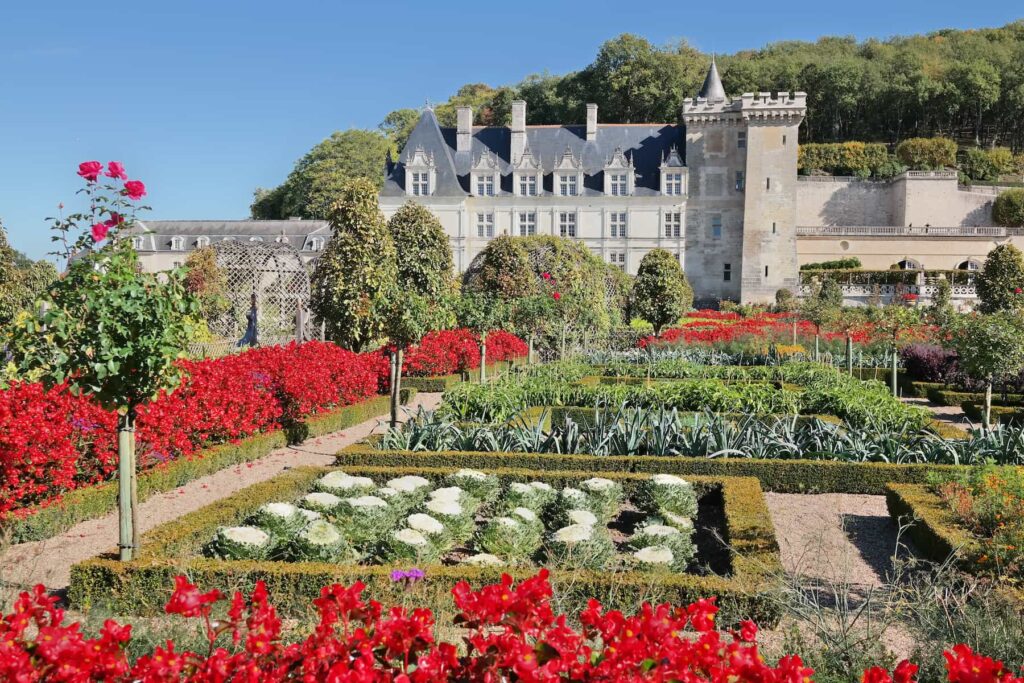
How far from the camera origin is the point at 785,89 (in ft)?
184

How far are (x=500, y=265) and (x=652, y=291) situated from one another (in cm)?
534

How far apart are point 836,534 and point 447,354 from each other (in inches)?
412

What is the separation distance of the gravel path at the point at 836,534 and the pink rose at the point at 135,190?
4664 millimetres

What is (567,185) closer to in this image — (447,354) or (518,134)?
(518,134)

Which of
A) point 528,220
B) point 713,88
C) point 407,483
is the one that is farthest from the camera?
point 713,88

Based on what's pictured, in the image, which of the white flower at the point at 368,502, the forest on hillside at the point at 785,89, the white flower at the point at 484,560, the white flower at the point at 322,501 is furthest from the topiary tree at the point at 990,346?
the forest on hillside at the point at 785,89

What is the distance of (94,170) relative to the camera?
5141 mm

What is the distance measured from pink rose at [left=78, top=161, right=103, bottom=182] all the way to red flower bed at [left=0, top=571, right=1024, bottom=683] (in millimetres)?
3399

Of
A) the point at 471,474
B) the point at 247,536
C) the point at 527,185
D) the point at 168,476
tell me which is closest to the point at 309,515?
the point at 247,536

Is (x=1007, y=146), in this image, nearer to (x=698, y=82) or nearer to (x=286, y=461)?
(x=698, y=82)

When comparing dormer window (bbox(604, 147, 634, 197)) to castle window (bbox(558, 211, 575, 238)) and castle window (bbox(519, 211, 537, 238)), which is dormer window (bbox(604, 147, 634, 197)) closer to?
castle window (bbox(558, 211, 575, 238))

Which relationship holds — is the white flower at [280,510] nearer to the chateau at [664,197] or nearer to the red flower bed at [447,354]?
the red flower bed at [447,354]

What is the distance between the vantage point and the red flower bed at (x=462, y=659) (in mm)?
2297

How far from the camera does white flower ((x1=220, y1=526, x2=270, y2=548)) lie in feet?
16.3
